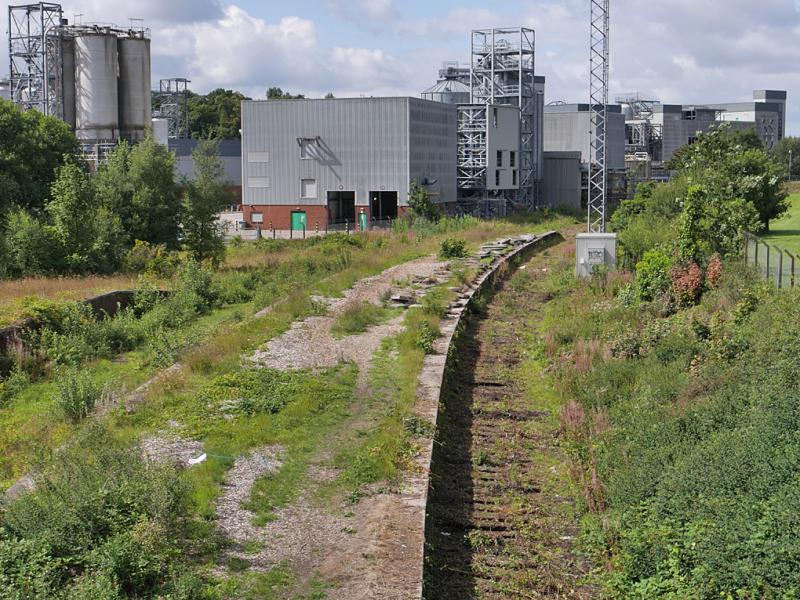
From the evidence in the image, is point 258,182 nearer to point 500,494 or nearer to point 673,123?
point 500,494

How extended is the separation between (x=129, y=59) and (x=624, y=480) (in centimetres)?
5107

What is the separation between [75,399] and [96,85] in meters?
45.2

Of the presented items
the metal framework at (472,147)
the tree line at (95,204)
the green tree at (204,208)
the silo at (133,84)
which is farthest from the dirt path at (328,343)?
the silo at (133,84)

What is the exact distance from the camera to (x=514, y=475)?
45.0 ft

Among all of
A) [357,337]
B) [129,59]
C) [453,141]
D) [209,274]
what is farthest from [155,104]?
[357,337]

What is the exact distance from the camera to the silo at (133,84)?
56688 mm

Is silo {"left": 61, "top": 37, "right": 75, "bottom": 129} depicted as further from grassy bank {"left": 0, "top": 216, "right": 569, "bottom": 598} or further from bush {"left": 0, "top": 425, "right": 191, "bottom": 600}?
Result: bush {"left": 0, "top": 425, "right": 191, "bottom": 600}

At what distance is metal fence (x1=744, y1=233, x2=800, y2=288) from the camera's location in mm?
18078

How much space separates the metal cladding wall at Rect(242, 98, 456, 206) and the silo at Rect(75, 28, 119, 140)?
7.96 metres

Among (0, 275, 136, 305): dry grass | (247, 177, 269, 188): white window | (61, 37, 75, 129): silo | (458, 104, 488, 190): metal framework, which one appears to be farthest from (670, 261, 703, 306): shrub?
(61, 37, 75, 129): silo

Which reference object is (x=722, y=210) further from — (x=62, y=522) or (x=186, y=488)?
(x=62, y=522)

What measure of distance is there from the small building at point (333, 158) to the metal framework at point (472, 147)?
13.6 feet

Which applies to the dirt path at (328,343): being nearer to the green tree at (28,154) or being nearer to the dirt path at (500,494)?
the dirt path at (500,494)

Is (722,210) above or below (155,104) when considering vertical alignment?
below
